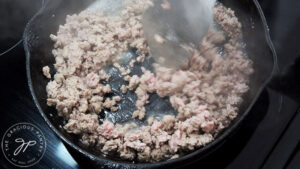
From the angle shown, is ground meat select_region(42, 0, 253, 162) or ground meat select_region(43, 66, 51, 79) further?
ground meat select_region(43, 66, 51, 79)

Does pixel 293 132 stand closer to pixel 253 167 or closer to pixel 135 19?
pixel 253 167

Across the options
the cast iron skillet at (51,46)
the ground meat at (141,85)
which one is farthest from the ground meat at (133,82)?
the cast iron skillet at (51,46)

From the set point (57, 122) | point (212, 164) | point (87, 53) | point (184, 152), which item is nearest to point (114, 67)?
point (87, 53)

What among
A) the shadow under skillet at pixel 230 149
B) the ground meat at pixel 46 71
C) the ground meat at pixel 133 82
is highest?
the ground meat at pixel 46 71

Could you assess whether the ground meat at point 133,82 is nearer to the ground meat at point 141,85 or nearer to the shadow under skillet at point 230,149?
the ground meat at point 141,85

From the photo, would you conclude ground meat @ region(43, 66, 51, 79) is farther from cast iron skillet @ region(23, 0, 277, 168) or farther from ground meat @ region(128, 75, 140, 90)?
A: ground meat @ region(128, 75, 140, 90)

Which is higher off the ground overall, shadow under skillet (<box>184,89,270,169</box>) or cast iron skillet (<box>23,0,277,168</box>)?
cast iron skillet (<box>23,0,277,168</box>)

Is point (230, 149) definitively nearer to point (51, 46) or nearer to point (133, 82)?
point (133, 82)

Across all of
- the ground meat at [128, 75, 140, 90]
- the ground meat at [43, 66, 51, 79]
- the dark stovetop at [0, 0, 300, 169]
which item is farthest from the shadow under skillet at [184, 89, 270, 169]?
the ground meat at [43, 66, 51, 79]
